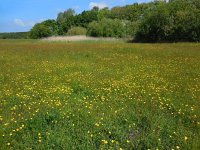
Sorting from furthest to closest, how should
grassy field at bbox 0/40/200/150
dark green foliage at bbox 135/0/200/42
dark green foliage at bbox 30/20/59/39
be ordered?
dark green foliage at bbox 30/20/59/39 → dark green foliage at bbox 135/0/200/42 → grassy field at bbox 0/40/200/150

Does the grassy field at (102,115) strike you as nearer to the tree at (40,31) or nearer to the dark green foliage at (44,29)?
the tree at (40,31)

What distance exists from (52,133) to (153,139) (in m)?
2.39

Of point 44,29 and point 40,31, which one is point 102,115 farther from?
point 40,31

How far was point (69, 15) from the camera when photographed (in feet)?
554

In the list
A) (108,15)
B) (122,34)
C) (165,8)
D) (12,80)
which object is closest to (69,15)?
(108,15)

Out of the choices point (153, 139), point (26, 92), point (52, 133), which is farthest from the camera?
point (26, 92)

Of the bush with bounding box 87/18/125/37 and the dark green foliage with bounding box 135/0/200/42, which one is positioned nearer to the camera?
the dark green foliage with bounding box 135/0/200/42

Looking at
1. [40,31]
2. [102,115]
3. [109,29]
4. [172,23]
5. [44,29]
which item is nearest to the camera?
[102,115]

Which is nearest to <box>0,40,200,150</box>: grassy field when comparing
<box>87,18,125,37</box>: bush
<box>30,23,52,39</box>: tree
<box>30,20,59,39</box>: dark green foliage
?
<box>87,18,125,37</box>: bush

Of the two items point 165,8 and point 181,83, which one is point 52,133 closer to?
point 181,83

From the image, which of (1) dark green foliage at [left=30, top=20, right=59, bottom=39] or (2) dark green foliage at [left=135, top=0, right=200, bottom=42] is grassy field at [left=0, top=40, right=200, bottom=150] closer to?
(2) dark green foliage at [left=135, top=0, right=200, bottom=42]

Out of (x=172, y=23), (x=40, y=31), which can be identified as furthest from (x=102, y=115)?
(x=40, y=31)

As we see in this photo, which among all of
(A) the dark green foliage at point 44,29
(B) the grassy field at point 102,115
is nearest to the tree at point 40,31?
(A) the dark green foliage at point 44,29

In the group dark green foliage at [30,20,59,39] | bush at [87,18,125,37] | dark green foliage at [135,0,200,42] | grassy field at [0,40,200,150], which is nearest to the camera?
grassy field at [0,40,200,150]
